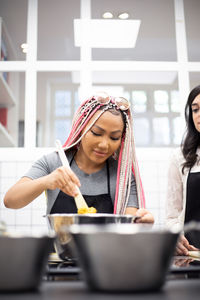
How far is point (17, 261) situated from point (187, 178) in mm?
1393

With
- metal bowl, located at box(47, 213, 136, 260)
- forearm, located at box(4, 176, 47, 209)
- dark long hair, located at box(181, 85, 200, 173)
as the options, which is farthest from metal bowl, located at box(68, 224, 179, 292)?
dark long hair, located at box(181, 85, 200, 173)

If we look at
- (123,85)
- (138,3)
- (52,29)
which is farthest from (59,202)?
(123,85)

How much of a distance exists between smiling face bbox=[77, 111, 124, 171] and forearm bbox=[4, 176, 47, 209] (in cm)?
27

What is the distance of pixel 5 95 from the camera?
3.57m

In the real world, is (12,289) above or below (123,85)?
below

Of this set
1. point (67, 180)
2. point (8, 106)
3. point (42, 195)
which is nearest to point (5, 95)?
point (8, 106)

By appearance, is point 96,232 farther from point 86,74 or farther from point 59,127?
point 59,127

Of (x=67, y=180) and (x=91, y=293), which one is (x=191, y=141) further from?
(x=91, y=293)

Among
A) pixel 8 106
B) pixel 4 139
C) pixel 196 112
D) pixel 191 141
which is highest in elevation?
pixel 8 106

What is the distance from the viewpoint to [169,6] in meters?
3.41

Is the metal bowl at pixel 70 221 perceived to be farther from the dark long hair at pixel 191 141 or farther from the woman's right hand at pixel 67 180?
the dark long hair at pixel 191 141

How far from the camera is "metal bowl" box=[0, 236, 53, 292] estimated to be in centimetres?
43

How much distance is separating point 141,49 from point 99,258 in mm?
3525

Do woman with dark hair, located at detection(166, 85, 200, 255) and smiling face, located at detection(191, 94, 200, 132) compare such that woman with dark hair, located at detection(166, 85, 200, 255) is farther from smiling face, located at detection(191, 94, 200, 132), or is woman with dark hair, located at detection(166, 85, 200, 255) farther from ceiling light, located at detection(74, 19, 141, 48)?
ceiling light, located at detection(74, 19, 141, 48)
